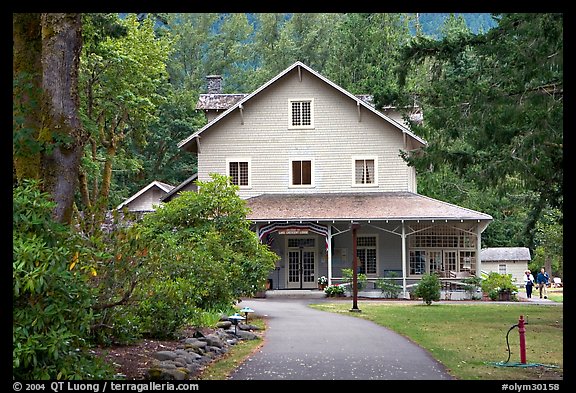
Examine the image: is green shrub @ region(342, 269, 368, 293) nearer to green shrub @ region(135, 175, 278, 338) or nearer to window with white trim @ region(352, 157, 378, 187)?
window with white trim @ region(352, 157, 378, 187)

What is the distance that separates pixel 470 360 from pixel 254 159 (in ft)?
85.9

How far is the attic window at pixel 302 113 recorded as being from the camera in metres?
40.6

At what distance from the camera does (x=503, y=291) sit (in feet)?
123

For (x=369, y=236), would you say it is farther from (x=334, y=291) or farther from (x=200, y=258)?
(x=200, y=258)

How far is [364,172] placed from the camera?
133 feet

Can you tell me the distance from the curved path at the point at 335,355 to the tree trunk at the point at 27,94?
172 inches

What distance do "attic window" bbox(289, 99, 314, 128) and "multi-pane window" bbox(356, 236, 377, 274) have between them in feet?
19.6

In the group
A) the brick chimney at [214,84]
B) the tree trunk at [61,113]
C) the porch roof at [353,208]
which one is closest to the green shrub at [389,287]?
the porch roof at [353,208]

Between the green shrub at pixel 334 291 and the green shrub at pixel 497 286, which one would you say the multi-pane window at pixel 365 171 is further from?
the green shrub at pixel 497 286

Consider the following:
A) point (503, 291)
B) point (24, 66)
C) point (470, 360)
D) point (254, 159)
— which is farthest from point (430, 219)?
point (24, 66)

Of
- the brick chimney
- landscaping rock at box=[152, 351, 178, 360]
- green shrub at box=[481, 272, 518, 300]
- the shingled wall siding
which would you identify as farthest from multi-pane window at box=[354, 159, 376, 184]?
landscaping rock at box=[152, 351, 178, 360]

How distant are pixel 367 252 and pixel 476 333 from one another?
65.7 feet
